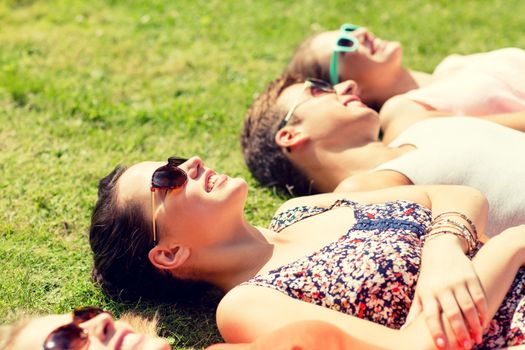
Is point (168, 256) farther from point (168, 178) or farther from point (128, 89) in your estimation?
point (128, 89)

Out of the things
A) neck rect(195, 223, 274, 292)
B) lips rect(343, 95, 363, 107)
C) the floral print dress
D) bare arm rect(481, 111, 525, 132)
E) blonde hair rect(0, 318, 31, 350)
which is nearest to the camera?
blonde hair rect(0, 318, 31, 350)

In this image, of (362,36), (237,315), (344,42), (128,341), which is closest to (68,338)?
(128,341)

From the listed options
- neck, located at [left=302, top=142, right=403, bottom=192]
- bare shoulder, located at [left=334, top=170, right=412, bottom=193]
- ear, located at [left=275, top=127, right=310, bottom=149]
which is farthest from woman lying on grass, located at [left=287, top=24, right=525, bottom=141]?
bare shoulder, located at [left=334, top=170, right=412, bottom=193]

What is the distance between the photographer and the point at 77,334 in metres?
2.86

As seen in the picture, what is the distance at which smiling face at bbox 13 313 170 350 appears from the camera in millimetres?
2912

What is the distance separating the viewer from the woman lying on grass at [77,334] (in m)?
2.85

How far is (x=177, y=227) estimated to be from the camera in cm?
377

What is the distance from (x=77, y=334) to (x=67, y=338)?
0.05 meters

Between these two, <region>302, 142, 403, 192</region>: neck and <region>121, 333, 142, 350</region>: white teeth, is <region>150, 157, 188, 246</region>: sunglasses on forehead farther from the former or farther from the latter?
<region>302, 142, 403, 192</region>: neck

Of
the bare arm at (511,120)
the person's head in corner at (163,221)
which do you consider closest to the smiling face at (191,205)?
the person's head in corner at (163,221)

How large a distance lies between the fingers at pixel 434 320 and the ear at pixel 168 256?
1.31 m

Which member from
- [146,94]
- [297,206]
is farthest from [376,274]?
[146,94]

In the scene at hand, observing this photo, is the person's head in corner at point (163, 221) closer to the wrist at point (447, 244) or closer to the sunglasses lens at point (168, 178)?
the sunglasses lens at point (168, 178)

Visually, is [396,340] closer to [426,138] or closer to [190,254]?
[190,254]
